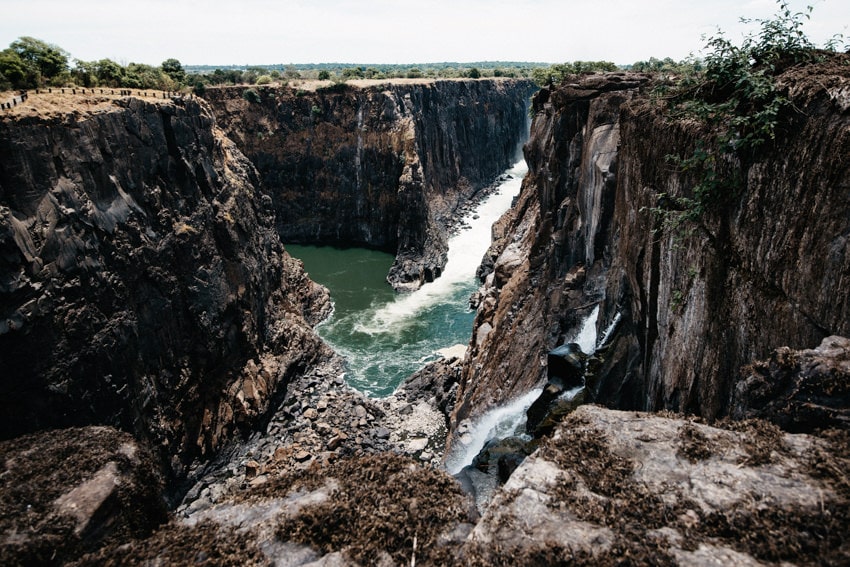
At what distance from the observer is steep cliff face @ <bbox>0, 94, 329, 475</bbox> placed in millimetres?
20156

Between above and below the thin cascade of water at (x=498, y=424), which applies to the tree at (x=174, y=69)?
above

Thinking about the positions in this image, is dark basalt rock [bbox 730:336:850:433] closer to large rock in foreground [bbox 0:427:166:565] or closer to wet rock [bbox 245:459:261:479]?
large rock in foreground [bbox 0:427:166:565]

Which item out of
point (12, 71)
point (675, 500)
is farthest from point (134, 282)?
point (675, 500)

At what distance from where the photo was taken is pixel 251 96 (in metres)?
68.1

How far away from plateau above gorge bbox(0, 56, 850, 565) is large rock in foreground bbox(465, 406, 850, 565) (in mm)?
34

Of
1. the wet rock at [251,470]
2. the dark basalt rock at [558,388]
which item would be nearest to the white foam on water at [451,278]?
the wet rock at [251,470]

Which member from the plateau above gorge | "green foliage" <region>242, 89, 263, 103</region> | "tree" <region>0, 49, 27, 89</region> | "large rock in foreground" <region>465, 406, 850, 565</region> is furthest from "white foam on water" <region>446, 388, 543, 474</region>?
"green foliage" <region>242, 89, 263, 103</region>

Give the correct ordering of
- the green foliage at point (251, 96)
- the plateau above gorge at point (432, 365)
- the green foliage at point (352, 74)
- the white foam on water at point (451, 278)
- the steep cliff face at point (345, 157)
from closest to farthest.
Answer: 1. the plateau above gorge at point (432, 365)
2. the white foam on water at point (451, 278)
3. the steep cliff face at point (345, 157)
4. the green foliage at point (251, 96)
5. the green foliage at point (352, 74)

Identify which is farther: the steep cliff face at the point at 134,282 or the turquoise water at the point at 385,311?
the turquoise water at the point at 385,311

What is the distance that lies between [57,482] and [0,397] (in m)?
12.6

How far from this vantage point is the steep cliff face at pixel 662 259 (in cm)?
880

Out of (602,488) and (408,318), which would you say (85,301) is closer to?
(602,488)

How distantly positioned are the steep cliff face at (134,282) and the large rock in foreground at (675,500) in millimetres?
20802

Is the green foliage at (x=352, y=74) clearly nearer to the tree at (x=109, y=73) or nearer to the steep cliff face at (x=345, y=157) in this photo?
the steep cliff face at (x=345, y=157)
